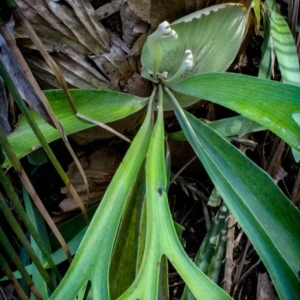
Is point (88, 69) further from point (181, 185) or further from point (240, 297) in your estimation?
point (240, 297)

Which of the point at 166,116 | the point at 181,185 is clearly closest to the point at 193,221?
the point at 181,185

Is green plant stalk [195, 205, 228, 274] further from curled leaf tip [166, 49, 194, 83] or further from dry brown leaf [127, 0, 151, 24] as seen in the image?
dry brown leaf [127, 0, 151, 24]

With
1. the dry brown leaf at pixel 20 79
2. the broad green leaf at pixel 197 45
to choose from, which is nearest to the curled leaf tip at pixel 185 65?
the broad green leaf at pixel 197 45

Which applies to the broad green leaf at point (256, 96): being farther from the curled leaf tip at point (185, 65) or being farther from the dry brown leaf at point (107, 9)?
the dry brown leaf at point (107, 9)

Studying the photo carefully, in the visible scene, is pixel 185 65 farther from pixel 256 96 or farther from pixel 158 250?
pixel 158 250

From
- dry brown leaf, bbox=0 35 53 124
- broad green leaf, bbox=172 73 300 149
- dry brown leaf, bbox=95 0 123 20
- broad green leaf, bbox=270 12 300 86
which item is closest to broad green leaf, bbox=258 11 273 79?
broad green leaf, bbox=270 12 300 86
